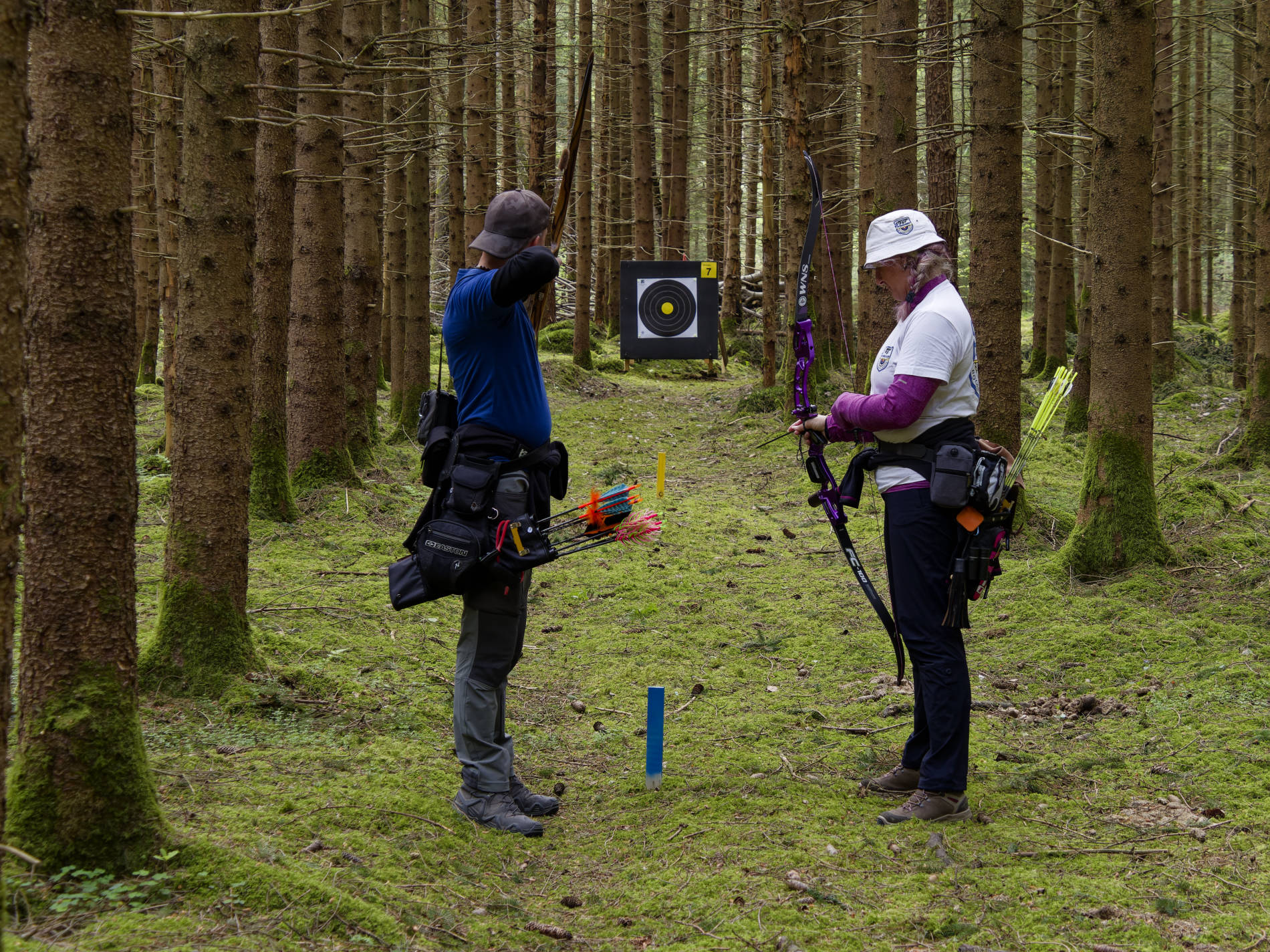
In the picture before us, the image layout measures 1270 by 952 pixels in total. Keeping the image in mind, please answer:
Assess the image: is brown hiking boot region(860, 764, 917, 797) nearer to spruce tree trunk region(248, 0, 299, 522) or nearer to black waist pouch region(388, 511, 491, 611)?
black waist pouch region(388, 511, 491, 611)

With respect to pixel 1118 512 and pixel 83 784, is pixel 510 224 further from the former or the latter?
pixel 1118 512

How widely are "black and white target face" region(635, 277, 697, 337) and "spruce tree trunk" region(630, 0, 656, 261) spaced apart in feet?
6.78

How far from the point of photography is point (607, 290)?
25.6m

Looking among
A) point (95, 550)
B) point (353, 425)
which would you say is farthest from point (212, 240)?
point (353, 425)

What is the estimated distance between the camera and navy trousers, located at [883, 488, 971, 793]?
364 cm

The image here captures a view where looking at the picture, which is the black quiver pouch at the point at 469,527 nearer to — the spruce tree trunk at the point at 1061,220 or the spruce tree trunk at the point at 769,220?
the spruce tree trunk at the point at 769,220

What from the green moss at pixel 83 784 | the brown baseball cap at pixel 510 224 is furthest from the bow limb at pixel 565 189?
the green moss at pixel 83 784

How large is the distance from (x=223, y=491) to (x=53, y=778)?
2.00 metres

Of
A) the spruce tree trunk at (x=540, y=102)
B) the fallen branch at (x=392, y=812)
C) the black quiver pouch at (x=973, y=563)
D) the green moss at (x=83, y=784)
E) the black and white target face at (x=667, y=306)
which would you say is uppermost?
the spruce tree trunk at (x=540, y=102)

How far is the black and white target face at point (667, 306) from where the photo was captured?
1689 centimetres

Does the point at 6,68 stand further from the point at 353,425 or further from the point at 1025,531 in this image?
the point at 353,425

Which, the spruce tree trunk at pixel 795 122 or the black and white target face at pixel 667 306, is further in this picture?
the black and white target face at pixel 667 306

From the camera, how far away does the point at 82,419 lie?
2.85 metres

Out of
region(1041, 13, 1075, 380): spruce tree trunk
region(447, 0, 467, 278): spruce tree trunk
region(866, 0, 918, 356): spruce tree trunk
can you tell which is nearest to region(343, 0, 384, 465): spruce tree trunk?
region(447, 0, 467, 278): spruce tree trunk
